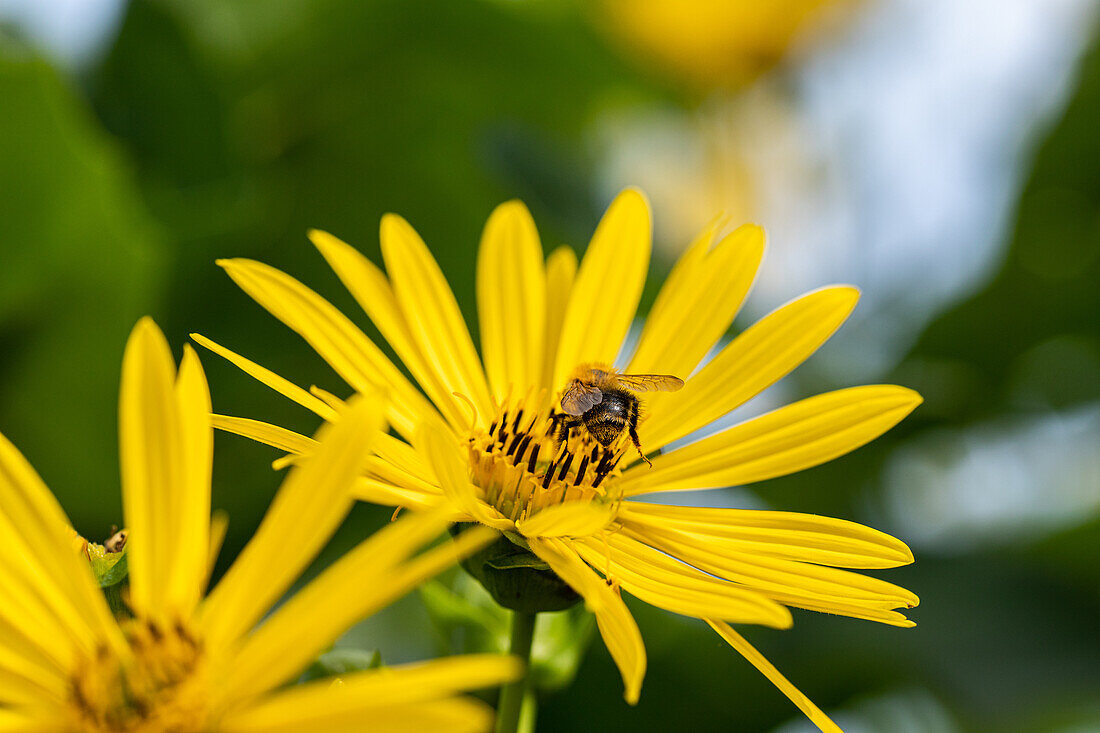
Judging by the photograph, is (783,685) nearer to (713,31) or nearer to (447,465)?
(447,465)

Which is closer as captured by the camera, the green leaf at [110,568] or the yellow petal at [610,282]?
the green leaf at [110,568]

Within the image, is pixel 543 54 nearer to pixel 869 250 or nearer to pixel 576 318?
pixel 869 250

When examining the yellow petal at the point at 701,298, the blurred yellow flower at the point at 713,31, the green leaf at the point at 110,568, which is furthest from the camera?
the blurred yellow flower at the point at 713,31

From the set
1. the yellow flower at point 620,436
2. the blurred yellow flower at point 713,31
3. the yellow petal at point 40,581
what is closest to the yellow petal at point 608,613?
the yellow flower at point 620,436

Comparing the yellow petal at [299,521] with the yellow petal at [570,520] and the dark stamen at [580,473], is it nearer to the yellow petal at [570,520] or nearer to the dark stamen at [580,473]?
the yellow petal at [570,520]

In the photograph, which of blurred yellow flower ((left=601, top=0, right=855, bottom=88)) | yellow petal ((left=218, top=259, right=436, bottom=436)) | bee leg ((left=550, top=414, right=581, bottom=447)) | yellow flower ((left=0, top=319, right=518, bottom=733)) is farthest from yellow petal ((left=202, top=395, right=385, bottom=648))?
blurred yellow flower ((left=601, top=0, right=855, bottom=88))

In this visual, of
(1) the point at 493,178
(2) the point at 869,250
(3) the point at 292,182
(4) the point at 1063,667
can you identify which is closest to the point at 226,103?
(3) the point at 292,182

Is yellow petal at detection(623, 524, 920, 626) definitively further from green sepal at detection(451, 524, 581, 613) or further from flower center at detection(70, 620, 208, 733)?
flower center at detection(70, 620, 208, 733)
